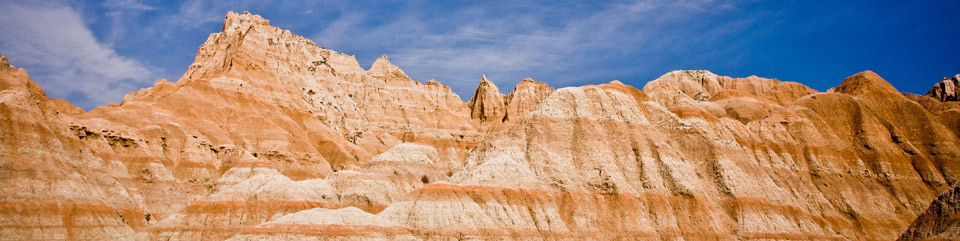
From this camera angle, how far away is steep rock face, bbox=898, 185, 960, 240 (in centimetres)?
5200

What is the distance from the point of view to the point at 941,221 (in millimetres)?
53438

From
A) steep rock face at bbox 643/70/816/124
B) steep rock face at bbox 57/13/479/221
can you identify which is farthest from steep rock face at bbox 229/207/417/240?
steep rock face at bbox 643/70/816/124

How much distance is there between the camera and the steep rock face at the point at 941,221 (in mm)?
52000

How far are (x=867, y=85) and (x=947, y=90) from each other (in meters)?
25.6

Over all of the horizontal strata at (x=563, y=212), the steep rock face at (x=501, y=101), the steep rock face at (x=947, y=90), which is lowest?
the horizontal strata at (x=563, y=212)

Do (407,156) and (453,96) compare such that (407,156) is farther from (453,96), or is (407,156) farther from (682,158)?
(453,96)

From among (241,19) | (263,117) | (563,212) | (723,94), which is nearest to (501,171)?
(563,212)

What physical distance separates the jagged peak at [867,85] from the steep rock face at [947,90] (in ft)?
62.8

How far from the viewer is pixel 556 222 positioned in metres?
60.4

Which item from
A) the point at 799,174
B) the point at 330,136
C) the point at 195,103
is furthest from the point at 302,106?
the point at 799,174

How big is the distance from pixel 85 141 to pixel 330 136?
4563cm

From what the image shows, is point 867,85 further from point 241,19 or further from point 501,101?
point 241,19

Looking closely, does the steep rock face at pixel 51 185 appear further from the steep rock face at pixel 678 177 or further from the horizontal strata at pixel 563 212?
the steep rock face at pixel 678 177

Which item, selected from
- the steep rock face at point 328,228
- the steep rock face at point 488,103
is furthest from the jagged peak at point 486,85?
the steep rock face at point 328,228
